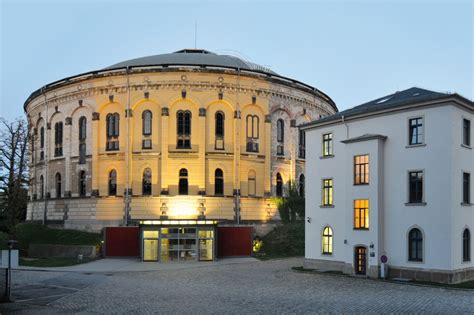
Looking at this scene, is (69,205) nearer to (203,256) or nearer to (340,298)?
(203,256)

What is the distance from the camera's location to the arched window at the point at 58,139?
58125mm

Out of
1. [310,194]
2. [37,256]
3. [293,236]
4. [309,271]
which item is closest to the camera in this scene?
[309,271]

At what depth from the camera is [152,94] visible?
52.2 meters

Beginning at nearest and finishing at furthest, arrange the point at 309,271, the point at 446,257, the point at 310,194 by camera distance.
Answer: the point at 446,257
the point at 309,271
the point at 310,194

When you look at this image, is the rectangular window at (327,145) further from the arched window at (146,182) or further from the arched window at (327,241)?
the arched window at (146,182)

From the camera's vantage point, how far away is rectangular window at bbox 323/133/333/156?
37.0 meters

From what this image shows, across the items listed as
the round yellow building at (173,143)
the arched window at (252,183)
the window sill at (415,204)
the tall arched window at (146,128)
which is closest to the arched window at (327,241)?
the window sill at (415,204)

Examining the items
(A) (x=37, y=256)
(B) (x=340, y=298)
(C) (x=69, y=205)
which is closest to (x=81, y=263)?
(A) (x=37, y=256)

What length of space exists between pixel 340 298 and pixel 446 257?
8739 mm

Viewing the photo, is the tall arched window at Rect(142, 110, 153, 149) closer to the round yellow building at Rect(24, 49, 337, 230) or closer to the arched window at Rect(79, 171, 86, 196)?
the round yellow building at Rect(24, 49, 337, 230)

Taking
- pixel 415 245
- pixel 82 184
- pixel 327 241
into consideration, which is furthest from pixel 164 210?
pixel 415 245

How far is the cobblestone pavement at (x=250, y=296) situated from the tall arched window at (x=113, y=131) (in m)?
20.7

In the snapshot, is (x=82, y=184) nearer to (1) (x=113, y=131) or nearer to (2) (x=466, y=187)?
(1) (x=113, y=131)

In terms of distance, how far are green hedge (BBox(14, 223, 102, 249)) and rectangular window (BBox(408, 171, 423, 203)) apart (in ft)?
93.3
